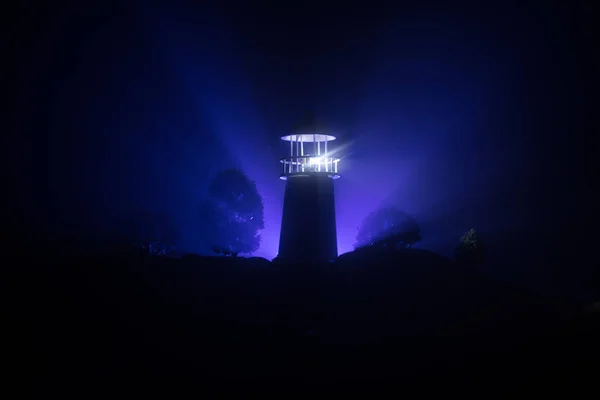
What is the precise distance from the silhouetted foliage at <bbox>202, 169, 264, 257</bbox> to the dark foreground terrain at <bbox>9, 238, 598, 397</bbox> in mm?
8852

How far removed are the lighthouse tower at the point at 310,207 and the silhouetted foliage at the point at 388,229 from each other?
4.98 metres

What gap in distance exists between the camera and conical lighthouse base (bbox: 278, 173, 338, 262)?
107 feet

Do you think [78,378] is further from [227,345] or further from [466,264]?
[466,264]

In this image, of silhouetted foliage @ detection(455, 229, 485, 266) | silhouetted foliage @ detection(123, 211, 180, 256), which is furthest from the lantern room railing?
silhouetted foliage @ detection(123, 211, 180, 256)

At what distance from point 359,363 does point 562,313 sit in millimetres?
14644

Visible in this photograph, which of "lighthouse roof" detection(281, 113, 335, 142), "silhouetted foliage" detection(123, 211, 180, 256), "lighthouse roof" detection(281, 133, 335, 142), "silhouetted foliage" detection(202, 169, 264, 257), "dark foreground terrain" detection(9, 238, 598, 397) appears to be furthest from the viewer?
"silhouetted foliage" detection(202, 169, 264, 257)

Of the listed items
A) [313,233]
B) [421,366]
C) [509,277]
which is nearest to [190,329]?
[421,366]

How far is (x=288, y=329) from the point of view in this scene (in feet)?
75.6

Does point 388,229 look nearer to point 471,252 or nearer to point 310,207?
point 471,252

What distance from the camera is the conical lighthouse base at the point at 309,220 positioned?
107 ft

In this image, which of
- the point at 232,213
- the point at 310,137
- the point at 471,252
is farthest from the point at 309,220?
the point at 471,252

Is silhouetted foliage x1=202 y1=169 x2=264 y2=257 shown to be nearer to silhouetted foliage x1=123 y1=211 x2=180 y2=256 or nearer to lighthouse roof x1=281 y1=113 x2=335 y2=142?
silhouetted foliage x1=123 y1=211 x2=180 y2=256

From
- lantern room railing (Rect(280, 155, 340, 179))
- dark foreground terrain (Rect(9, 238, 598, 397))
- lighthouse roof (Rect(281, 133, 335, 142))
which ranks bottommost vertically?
dark foreground terrain (Rect(9, 238, 598, 397))

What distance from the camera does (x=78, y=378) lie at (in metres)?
18.4
